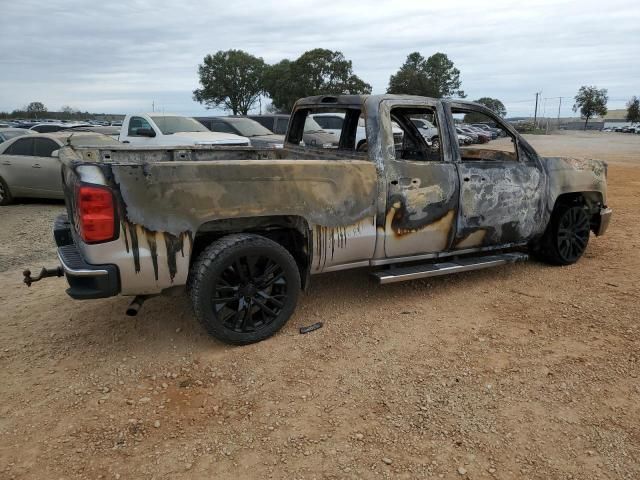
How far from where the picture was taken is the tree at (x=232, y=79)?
63.0 m

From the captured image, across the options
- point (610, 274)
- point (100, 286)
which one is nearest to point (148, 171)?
point (100, 286)

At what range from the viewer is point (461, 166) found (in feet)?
14.1

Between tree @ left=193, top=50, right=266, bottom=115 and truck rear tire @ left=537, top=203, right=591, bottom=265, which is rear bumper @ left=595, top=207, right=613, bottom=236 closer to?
truck rear tire @ left=537, top=203, right=591, bottom=265

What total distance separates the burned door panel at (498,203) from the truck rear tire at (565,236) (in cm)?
40

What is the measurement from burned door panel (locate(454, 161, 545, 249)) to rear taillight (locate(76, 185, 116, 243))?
283 centimetres

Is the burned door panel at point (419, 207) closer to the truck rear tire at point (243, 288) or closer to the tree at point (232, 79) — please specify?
the truck rear tire at point (243, 288)

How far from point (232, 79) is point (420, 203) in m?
64.4

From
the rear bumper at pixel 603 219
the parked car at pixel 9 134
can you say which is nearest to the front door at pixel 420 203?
the rear bumper at pixel 603 219

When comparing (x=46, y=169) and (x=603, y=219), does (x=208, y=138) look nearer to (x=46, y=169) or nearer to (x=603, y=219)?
(x=46, y=169)

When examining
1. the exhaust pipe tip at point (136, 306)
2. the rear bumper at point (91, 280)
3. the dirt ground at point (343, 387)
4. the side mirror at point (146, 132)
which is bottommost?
the dirt ground at point (343, 387)

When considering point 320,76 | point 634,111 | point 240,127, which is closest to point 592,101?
point 634,111

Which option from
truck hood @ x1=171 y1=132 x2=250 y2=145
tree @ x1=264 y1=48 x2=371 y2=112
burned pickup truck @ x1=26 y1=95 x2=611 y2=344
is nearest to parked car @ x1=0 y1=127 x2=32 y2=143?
truck hood @ x1=171 y1=132 x2=250 y2=145

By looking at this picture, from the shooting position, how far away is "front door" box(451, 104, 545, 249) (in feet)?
14.3

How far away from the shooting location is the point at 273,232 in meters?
3.87
